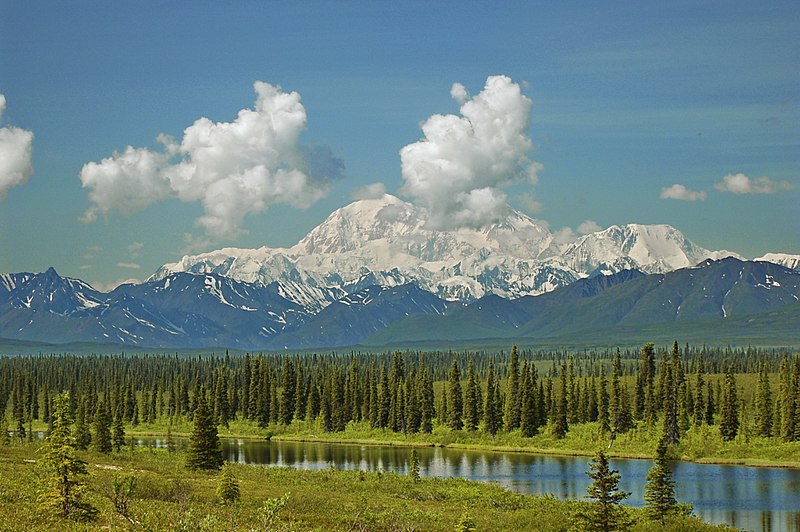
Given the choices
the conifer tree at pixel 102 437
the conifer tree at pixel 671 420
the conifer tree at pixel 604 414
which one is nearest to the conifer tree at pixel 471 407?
the conifer tree at pixel 604 414

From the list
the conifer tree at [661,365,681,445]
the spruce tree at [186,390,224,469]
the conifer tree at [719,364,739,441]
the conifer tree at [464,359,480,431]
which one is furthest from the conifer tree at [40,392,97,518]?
the conifer tree at [464,359,480,431]

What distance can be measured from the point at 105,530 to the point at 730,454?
116004 mm

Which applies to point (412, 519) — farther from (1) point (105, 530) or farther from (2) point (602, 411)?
(2) point (602, 411)

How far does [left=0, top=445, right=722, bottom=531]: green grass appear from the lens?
162 feet

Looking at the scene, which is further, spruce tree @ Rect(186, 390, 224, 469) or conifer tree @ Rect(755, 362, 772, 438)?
conifer tree @ Rect(755, 362, 772, 438)

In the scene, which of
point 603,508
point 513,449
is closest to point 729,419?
point 513,449

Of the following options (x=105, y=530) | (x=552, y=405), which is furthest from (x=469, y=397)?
(x=105, y=530)

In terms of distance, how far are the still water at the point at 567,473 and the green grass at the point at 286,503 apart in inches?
563

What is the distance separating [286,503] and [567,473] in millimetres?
62473

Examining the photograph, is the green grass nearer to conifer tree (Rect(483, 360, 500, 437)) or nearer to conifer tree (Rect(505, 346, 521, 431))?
conifer tree (Rect(483, 360, 500, 437))

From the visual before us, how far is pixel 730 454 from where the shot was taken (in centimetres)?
14250

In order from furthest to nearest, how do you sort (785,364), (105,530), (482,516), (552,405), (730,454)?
(552,405) < (785,364) < (730,454) < (482,516) < (105,530)

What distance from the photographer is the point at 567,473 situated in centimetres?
12494

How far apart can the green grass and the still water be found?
563 inches
